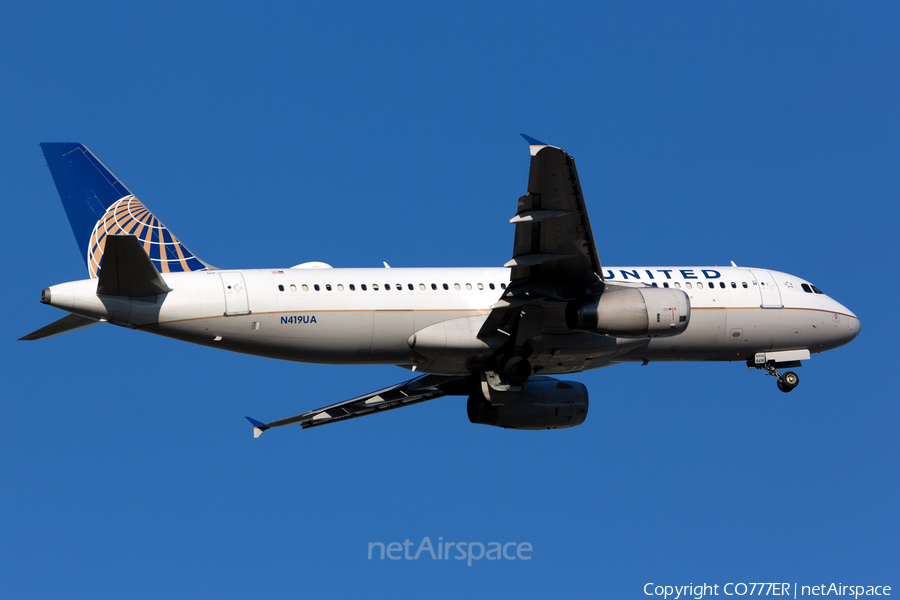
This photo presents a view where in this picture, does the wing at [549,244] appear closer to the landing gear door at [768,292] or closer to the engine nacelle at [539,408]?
the engine nacelle at [539,408]

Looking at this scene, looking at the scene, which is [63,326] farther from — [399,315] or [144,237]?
[399,315]

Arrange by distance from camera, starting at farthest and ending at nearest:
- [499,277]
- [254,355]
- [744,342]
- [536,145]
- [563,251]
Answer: [744,342] → [499,277] → [254,355] → [563,251] → [536,145]

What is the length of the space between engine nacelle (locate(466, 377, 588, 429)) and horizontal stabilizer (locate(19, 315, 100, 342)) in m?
11.4

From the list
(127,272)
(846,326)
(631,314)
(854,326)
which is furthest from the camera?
(854,326)

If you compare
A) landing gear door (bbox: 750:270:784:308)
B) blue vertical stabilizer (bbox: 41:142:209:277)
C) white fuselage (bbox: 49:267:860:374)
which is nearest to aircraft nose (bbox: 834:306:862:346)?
white fuselage (bbox: 49:267:860:374)

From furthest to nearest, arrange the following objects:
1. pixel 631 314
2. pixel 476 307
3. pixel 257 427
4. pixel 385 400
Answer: pixel 385 400 < pixel 257 427 < pixel 476 307 < pixel 631 314

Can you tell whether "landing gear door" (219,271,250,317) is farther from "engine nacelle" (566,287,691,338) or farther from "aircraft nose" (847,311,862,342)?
"aircraft nose" (847,311,862,342)

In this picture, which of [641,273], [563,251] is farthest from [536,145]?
[641,273]

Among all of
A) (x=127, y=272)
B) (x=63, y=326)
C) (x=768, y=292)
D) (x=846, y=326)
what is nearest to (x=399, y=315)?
(x=127, y=272)

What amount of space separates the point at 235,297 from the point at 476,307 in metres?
6.43

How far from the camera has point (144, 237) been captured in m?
28.1

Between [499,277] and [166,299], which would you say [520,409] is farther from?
[166,299]

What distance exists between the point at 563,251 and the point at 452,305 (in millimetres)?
4041

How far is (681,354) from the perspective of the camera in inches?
1203
